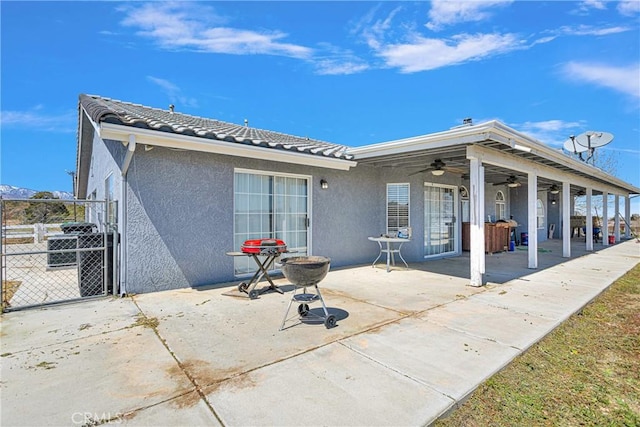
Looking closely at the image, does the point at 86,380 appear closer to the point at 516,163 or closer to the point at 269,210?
the point at 269,210

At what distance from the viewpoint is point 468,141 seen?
5.93 m

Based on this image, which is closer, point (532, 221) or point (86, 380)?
point (86, 380)

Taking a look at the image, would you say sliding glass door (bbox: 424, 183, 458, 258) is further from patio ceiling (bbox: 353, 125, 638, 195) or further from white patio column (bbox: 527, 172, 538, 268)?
white patio column (bbox: 527, 172, 538, 268)

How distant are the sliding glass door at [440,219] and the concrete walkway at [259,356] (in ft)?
14.6

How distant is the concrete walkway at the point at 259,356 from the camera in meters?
2.33

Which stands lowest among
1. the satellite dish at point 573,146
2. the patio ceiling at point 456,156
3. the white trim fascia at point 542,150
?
the patio ceiling at point 456,156

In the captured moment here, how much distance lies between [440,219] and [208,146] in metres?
8.32

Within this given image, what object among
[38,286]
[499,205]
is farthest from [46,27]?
[499,205]

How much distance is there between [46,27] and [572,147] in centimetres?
2247

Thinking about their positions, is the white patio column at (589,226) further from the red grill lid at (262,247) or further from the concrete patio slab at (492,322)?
the red grill lid at (262,247)

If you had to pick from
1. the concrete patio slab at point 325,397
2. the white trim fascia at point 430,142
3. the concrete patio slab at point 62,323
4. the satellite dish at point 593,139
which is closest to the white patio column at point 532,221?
the white trim fascia at point 430,142

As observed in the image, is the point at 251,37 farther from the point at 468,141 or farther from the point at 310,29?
the point at 468,141

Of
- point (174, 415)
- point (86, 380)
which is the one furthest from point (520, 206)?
point (86, 380)

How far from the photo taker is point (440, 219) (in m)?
10.9
